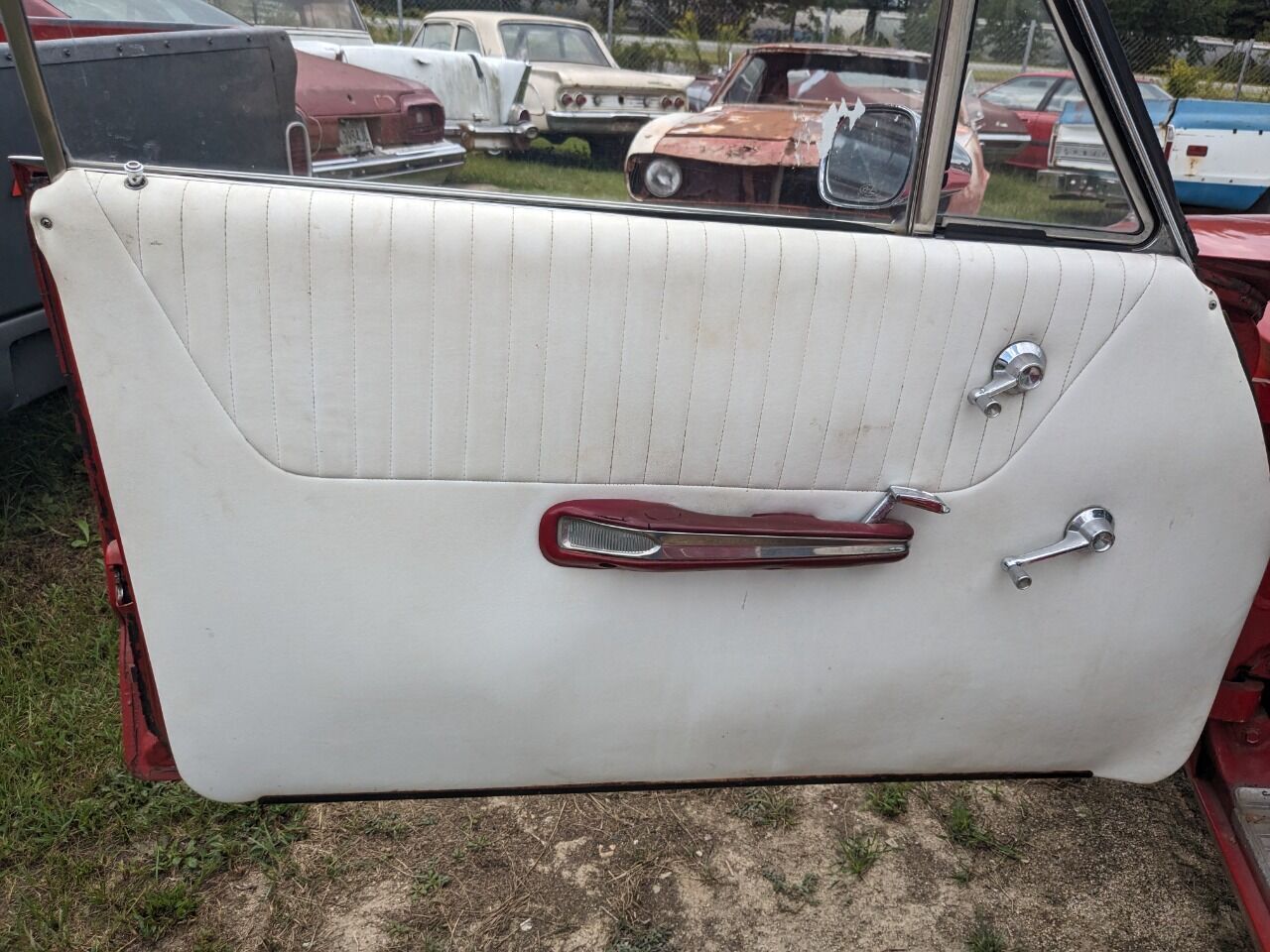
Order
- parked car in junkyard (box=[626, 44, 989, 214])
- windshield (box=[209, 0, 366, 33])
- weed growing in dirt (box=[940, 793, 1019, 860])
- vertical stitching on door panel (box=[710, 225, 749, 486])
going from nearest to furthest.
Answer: vertical stitching on door panel (box=[710, 225, 749, 486]) → parked car in junkyard (box=[626, 44, 989, 214]) → windshield (box=[209, 0, 366, 33]) → weed growing in dirt (box=[940, 793, 1019, 860])

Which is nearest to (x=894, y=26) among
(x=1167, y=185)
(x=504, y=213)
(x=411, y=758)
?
(x=1167, y=185)

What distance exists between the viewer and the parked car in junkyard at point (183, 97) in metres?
1.30

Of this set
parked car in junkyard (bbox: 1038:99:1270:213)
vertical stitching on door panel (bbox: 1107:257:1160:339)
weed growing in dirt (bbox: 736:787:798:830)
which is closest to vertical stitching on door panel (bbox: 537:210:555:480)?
vertical stitching on door panel (bbox: 1107:257:1160:339)

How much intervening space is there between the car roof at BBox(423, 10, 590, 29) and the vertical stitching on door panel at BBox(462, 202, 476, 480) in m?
0.41

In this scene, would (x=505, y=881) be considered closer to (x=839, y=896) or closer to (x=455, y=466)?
(x=839, y=896)

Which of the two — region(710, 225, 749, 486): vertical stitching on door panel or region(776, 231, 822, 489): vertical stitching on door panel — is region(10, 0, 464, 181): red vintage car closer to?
region(710, 225, 749, 486): vertical stitching on door panel

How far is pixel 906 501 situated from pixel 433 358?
0.72m

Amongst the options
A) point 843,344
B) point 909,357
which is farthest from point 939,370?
point 843,344

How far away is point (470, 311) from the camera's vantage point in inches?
51.1

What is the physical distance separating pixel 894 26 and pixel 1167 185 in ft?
1.63

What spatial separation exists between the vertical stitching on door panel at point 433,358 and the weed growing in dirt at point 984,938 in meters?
1.54

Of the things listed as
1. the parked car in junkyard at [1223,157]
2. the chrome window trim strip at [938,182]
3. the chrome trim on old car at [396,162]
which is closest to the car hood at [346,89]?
the chrome trim on old car at [396,162]

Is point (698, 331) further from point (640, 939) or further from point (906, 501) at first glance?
point (640, 939)

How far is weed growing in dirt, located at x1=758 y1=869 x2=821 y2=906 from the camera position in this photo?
2137mm
